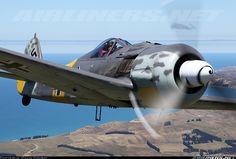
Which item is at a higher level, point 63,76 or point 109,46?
point 109,46

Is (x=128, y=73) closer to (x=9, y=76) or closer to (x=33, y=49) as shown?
(x=9, y=76)

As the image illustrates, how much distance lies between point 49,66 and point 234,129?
3503 inches

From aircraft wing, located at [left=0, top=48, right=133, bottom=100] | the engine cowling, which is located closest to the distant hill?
aircraft wing, located at [left=0, top=48, right=133, bottom=100]

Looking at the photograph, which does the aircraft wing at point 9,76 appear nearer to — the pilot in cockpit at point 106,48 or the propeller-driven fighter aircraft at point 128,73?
the propeller-driven fighter aircraft at point 128,73

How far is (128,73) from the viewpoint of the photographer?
410 inches

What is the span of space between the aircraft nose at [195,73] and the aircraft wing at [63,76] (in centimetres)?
138

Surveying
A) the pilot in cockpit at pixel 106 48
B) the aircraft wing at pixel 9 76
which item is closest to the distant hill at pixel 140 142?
the aircraft wing at pixel 9 76

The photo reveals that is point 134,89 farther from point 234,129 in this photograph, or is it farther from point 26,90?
point 234,129

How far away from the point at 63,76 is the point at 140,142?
7624 cm

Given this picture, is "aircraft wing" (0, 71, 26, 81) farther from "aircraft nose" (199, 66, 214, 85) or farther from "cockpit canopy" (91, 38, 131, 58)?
"aircraft nose" (199, 66, 214, 85)

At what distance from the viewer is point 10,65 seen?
10391 mm

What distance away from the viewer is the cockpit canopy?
453 inches

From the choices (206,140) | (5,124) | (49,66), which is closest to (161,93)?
(49,66)

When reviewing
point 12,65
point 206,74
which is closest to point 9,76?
point 12,65
